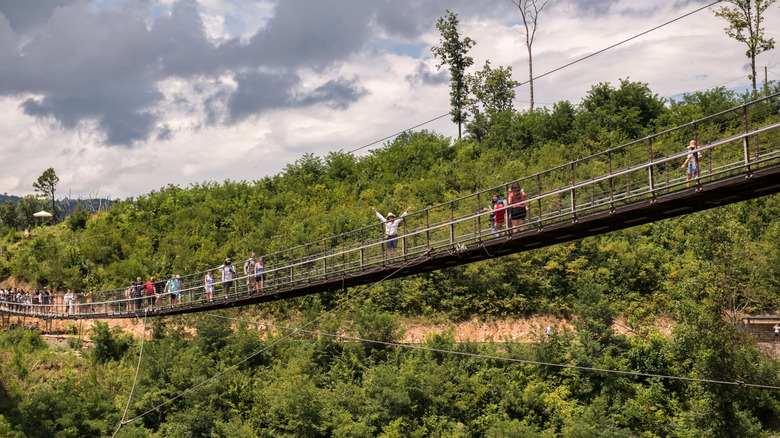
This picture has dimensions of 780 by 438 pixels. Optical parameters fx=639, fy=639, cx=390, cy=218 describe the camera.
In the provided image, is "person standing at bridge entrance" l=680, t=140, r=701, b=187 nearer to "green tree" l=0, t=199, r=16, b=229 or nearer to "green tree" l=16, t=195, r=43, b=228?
"green tree" l=16, t=195, r=43, b=228

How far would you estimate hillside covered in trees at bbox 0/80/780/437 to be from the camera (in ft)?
69.6

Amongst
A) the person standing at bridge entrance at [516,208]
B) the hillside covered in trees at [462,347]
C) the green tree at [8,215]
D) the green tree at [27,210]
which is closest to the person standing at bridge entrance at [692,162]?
the person standing at bridge entrance at [516,208]

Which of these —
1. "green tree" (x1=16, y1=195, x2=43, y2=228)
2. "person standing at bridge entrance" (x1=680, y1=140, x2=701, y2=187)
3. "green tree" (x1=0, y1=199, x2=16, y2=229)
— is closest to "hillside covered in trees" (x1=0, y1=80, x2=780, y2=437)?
"person standing at bridge entrance" (x1=680, y1=140, x2=701, y2=187)

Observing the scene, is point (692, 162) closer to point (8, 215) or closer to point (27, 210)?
point (8, 215)

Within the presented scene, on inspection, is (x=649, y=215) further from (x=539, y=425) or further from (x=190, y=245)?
(x=190, y=245)

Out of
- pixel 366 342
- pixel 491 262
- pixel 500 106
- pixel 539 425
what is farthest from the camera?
pixel 500 106

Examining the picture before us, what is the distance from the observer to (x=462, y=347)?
24.6 metres

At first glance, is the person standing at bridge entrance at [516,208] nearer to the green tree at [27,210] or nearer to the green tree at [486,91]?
the green tree at [486,91]

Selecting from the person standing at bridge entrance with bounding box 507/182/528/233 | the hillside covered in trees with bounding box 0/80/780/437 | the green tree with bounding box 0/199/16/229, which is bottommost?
the hillside covered in trees with bounding box 0/80/780/437

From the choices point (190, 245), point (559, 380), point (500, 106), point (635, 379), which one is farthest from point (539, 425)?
point (500, 106)

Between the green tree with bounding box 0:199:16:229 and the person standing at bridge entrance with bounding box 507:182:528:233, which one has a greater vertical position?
the green tree with bounding box 0:199:16:229

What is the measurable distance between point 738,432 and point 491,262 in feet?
39.1

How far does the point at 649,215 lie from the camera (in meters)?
11.8

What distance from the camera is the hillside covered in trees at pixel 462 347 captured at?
21.2 meters
